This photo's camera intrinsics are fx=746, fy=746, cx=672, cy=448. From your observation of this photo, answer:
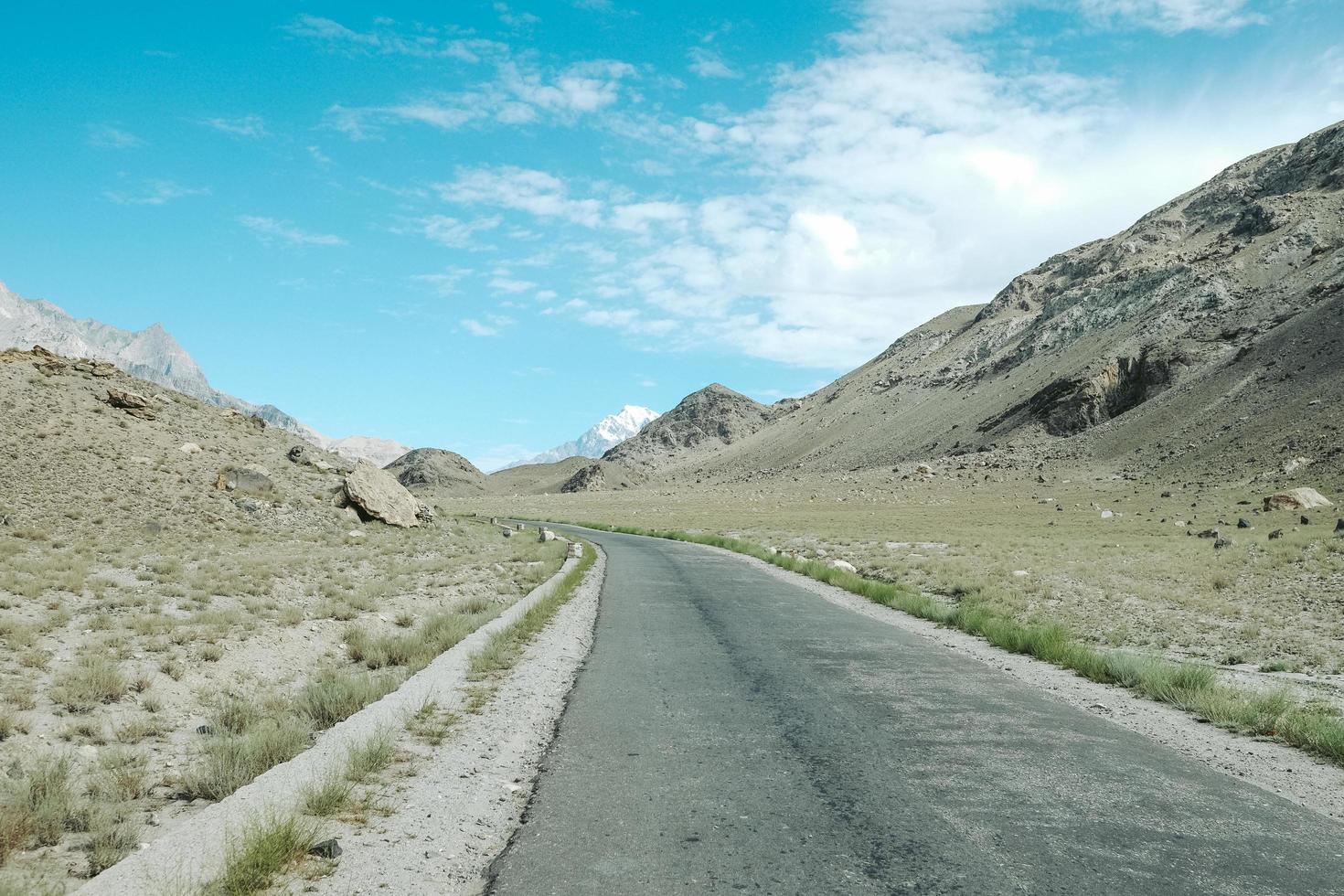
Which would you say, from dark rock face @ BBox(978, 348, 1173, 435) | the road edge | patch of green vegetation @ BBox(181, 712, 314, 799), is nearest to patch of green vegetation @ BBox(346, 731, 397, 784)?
patch of green vegetation @ BBox(181, 712, 314, 799)

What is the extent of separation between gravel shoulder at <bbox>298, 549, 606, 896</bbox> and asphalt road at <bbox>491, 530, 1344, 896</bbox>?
0.69 ft

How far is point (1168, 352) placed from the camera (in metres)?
86.1

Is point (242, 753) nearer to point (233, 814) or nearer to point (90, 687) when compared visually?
point (233, 814)

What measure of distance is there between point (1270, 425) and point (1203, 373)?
73.7 feet

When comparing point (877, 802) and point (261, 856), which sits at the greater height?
point (261, 856)

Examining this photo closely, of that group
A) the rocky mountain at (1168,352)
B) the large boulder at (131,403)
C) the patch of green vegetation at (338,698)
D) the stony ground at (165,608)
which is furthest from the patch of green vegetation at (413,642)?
the rocky mountain at (1168,352)

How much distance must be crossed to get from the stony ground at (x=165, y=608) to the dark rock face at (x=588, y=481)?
475 ft

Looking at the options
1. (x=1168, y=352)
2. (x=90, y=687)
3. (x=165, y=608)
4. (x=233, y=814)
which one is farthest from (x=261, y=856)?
(x=1168, y=352)

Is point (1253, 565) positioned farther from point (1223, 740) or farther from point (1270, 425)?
point (1270, 425)

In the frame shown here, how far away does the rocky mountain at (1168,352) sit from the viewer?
65.9m

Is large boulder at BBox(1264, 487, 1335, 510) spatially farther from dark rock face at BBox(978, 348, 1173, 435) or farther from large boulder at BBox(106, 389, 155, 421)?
large boulder at BBox(106, 389, 155, 421)

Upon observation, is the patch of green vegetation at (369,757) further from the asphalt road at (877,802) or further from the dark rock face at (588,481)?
the dark rock face at (588,481)

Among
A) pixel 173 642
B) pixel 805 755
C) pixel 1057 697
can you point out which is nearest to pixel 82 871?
pixel 805 755

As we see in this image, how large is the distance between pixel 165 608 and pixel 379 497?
20500 mm
